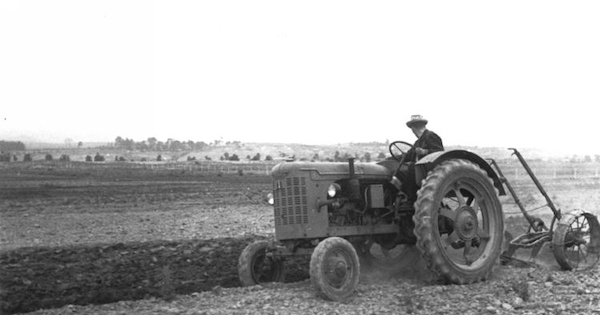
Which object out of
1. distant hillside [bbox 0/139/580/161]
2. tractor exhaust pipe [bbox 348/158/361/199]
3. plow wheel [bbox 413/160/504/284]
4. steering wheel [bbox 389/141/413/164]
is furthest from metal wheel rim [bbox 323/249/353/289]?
distant hillside [bbox 0/139/580/161]

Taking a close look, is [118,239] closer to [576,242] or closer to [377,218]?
[377,218]

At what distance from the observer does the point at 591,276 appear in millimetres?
9695

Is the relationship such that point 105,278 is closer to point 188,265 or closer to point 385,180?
point 188,265

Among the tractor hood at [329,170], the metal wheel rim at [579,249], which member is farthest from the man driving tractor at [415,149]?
the metal wheel rim at [579,249]

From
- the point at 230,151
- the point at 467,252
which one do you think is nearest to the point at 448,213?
the point at 467,252

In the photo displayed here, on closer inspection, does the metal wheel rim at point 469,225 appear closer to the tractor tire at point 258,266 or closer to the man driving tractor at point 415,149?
the man driving tractor at point 415,149

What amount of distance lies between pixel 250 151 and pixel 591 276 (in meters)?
88.7

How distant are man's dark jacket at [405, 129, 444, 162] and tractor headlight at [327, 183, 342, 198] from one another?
4.79ft

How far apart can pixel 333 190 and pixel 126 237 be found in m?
8.30

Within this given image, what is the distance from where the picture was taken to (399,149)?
10.5 metres

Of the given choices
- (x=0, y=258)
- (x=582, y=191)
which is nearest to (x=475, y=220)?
(x=0, y=258)

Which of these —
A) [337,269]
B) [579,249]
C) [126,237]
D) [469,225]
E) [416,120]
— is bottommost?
[126,237]

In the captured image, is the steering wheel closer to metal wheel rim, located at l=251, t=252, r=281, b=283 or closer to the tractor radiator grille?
the tractor radiator grille

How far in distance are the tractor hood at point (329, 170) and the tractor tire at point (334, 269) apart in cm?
110
